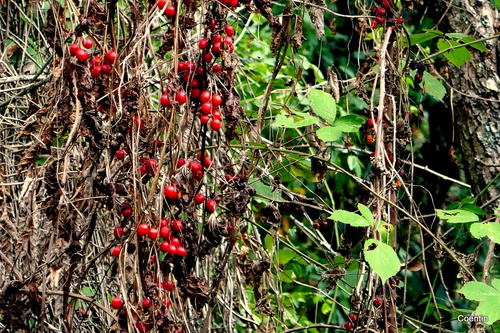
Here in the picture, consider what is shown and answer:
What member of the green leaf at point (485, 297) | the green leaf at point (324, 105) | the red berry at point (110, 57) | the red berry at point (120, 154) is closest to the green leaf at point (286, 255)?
the green leaf at point (324, 105)

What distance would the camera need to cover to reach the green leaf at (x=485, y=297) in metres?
1.26

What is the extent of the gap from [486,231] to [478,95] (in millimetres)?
761

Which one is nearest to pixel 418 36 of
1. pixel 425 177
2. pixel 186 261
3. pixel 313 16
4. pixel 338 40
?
pixel 313 16

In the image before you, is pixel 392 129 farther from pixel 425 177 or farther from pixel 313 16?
pixel 425 177

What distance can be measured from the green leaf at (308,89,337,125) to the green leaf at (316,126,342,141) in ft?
0.12

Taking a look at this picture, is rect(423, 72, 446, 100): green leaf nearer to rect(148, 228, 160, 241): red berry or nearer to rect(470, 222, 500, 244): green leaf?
rect(470, 222, 500, 244): green leaf

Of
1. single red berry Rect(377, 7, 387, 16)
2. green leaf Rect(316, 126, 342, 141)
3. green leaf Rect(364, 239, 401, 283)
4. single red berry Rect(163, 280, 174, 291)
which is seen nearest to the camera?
green leaf Rect(364, 239, 401, 283)

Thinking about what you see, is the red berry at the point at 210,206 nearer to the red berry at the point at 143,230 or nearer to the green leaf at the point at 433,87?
the red berry at the point at 143,230

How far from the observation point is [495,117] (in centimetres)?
194

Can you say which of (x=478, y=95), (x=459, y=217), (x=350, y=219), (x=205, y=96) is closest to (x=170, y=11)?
(x=205, y=96)

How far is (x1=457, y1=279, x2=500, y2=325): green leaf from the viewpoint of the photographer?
126cm

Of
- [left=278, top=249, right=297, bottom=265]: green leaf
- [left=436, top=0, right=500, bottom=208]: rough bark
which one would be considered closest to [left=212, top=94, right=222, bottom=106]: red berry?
[left=278, top=249, right=297, bottom=265]: green leaf

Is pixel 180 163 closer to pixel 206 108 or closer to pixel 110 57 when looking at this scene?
pixel 206 108

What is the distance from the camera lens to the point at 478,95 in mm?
1966
